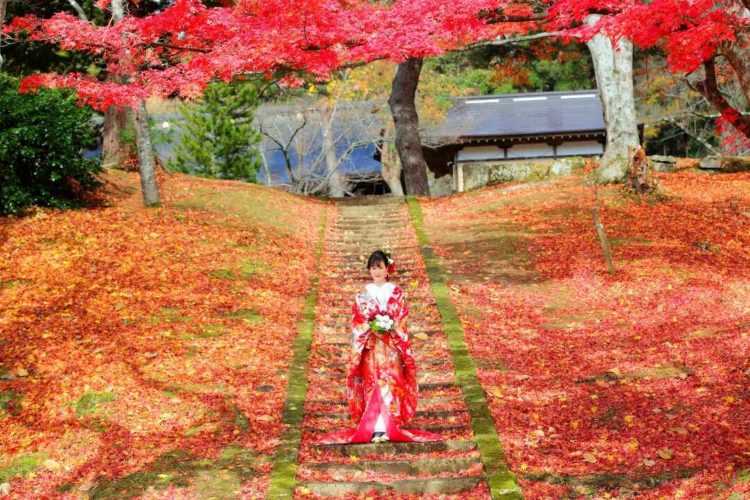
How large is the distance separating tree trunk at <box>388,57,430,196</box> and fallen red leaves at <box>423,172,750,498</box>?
12.2ft

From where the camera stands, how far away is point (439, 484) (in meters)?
7.95

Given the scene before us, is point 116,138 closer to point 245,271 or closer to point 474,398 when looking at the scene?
point 245,271

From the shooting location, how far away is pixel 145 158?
731 inches

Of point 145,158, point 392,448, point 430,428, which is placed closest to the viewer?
point 392,448

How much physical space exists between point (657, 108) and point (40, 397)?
31.9 meters

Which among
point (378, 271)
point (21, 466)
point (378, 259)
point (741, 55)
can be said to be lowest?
point (21, 466)

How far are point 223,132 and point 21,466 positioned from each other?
21.8 metres

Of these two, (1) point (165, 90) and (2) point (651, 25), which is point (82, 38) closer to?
(1) point (165, 90)

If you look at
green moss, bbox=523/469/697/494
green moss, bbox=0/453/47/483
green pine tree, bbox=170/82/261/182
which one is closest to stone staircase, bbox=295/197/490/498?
green moss, bbox=523/469/697/494

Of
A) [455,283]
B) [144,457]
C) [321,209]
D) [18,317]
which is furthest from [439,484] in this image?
[321,209]

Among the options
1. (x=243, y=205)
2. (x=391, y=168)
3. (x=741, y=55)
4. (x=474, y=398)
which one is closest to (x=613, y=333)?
(x=474, y=398)

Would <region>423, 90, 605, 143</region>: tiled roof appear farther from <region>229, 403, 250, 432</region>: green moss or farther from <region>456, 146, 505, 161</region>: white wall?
<region>229, 403, 250, 432</region>: green moss

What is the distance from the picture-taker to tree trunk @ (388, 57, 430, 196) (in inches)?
997

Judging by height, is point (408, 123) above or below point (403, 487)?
above
